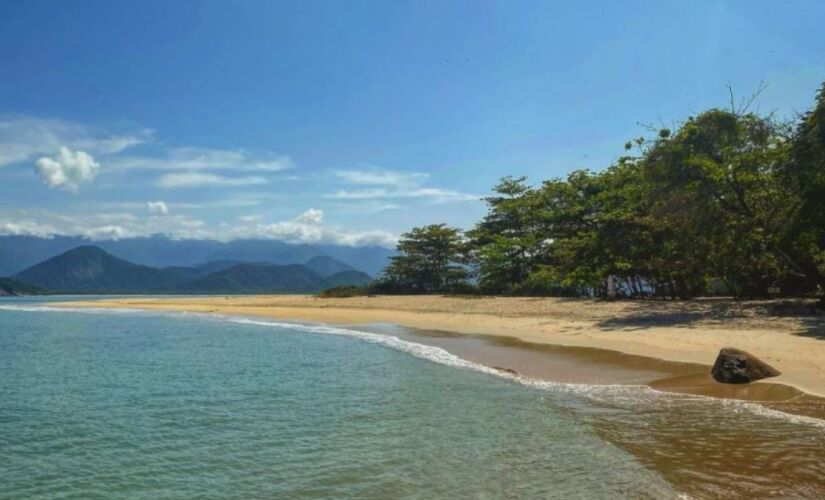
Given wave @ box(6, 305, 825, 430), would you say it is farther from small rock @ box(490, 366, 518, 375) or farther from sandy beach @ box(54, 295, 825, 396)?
sandy beach @ box(54, 295, 825, 396)

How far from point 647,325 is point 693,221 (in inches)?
245

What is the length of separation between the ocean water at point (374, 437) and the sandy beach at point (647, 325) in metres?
4.09

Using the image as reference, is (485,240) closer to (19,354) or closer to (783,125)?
(783,125)

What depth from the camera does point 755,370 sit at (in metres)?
12.8

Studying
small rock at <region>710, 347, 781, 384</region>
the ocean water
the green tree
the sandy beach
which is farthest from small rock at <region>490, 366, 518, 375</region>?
the green tree

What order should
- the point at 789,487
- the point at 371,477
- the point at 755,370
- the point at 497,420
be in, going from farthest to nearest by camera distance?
the point at 755,370, the point at 497,420, the point at 371,477, the point at 789,487

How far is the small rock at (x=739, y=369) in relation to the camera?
12.7 m

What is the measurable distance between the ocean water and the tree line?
48.8ft

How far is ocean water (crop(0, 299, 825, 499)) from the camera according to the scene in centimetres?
730

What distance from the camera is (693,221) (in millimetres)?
25312

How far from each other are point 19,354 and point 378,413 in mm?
17446

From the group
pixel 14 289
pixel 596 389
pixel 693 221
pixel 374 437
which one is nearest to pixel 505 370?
pixel 596 389

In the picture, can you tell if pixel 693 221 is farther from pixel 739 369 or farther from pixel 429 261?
pixel 429 261

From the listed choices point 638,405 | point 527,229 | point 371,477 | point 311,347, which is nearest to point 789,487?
point 638,405
